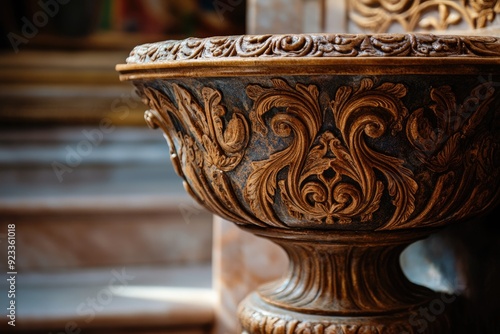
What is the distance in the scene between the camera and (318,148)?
953 mm

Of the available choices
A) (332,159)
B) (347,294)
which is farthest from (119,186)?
(332,159)

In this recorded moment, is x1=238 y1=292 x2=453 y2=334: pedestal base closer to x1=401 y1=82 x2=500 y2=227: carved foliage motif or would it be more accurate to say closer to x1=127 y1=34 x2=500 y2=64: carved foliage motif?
x1=401 y1=82 x2=500 y2=227: carved foliage motif

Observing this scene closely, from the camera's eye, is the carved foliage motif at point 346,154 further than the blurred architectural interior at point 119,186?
No

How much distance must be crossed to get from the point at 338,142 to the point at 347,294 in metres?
0.27

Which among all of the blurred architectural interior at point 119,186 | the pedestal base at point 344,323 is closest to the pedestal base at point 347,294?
the pedestal base at point 344,323

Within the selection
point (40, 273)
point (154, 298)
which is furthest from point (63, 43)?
point (154, 298)

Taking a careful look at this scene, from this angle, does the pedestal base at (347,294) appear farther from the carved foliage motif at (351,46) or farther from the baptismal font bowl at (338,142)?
the carved foliage motif at (351,46)

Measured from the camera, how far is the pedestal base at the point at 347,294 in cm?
107

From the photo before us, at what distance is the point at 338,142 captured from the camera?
37.1 inches

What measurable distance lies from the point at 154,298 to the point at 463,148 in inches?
41.9

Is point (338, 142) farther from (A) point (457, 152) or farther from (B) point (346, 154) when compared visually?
(A) point (457, 152)

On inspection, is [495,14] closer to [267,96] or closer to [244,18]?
[267,96]

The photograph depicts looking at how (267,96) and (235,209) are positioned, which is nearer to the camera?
(267,96)

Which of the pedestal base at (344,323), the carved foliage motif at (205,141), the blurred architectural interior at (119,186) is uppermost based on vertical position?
the carved foliage motif at (205,141)
